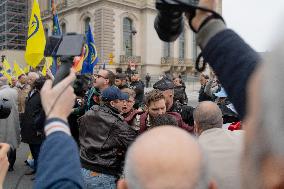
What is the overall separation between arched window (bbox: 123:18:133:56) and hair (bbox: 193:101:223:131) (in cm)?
3120

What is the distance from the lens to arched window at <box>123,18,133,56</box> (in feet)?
110

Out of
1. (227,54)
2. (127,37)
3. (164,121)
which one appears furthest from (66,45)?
(127,37)

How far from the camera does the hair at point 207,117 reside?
8.84 feet

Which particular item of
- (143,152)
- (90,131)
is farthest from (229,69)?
(90,131)

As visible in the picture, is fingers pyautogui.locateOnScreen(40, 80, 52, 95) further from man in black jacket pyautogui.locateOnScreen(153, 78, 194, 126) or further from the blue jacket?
man in black jacket pyautogui.locateOnScreen(153, 78, 194, 126)

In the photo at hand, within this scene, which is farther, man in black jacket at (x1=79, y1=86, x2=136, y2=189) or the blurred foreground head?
man in black jacket at (x1=79, y1=86, x2=136, y2=189)

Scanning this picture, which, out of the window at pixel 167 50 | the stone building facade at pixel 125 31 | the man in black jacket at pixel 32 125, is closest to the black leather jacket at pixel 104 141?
the man in black jacket at pixel 32 125

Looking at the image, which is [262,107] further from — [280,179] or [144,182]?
[144,182]

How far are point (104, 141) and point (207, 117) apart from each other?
1.06 meters

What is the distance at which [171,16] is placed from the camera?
47.5 inches

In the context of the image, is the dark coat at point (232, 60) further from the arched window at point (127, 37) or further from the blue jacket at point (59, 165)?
the arched window at point (127, 37)

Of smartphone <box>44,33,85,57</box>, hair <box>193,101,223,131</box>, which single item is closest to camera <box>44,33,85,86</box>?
smartphone <box>44,33,85,57</box>

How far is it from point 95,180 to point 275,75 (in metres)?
2.91

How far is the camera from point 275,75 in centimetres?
70
